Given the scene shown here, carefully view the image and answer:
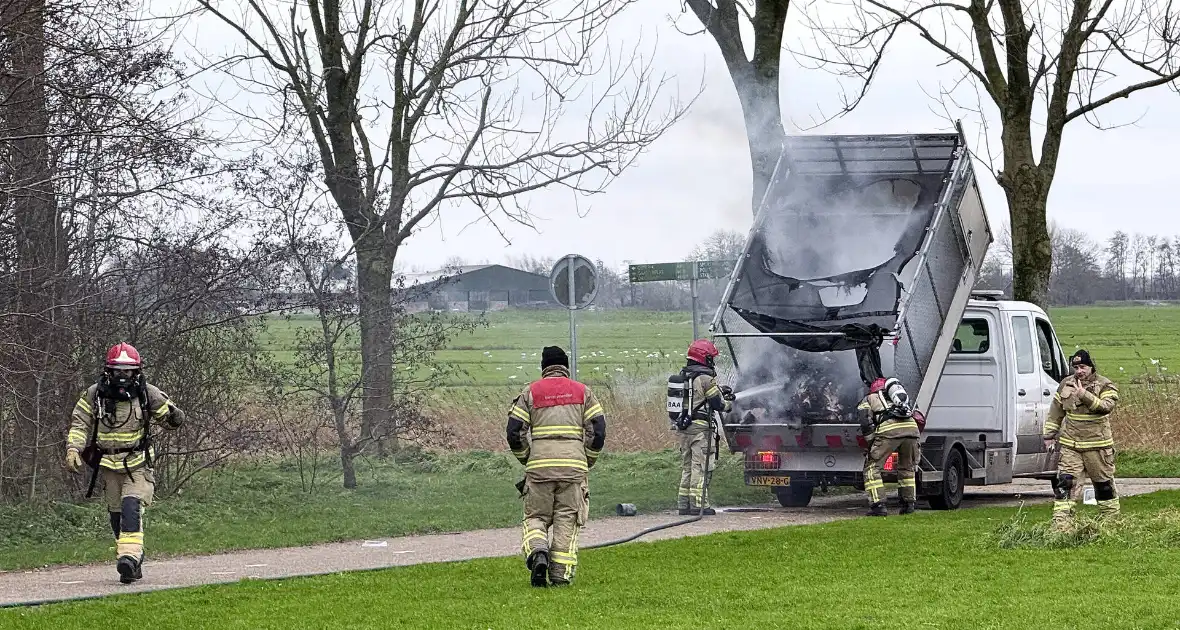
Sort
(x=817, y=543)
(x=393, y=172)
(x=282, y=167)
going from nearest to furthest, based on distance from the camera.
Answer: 1. (x=817, y=543)
2. (x=282, y=167)
3. (x=393, y=172)

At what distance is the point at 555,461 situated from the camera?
10367mm

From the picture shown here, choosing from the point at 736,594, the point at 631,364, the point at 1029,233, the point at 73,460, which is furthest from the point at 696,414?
the point at 631,364

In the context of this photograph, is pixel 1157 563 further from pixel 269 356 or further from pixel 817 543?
pixel 269 356

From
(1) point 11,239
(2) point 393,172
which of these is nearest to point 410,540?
(1) point 11,239

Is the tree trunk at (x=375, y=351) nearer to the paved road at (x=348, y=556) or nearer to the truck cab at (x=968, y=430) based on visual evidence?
the paved road at (x=348, y=556)

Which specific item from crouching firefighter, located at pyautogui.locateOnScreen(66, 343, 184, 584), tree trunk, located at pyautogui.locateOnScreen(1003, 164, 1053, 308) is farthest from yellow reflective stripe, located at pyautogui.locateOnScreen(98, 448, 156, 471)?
tree trunk, located at pyautogui.locateOnScreen(1003, 164, 1053, 308)

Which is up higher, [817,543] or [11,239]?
[11,239]

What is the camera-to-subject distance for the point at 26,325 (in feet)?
46.0

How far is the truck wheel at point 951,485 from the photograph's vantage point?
15.8 m

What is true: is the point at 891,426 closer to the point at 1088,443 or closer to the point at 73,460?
the point at 1088,443

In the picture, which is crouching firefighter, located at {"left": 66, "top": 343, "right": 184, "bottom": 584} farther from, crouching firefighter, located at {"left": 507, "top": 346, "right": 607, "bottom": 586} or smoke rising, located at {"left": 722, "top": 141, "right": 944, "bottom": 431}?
smoke rising, located at {"left": 722, "top": 141, "right": 944, "bottom": 431}

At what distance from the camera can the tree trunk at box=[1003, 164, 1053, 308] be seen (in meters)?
21.4

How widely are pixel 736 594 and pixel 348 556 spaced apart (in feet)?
14.2

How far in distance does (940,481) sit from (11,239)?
32.3 feet
